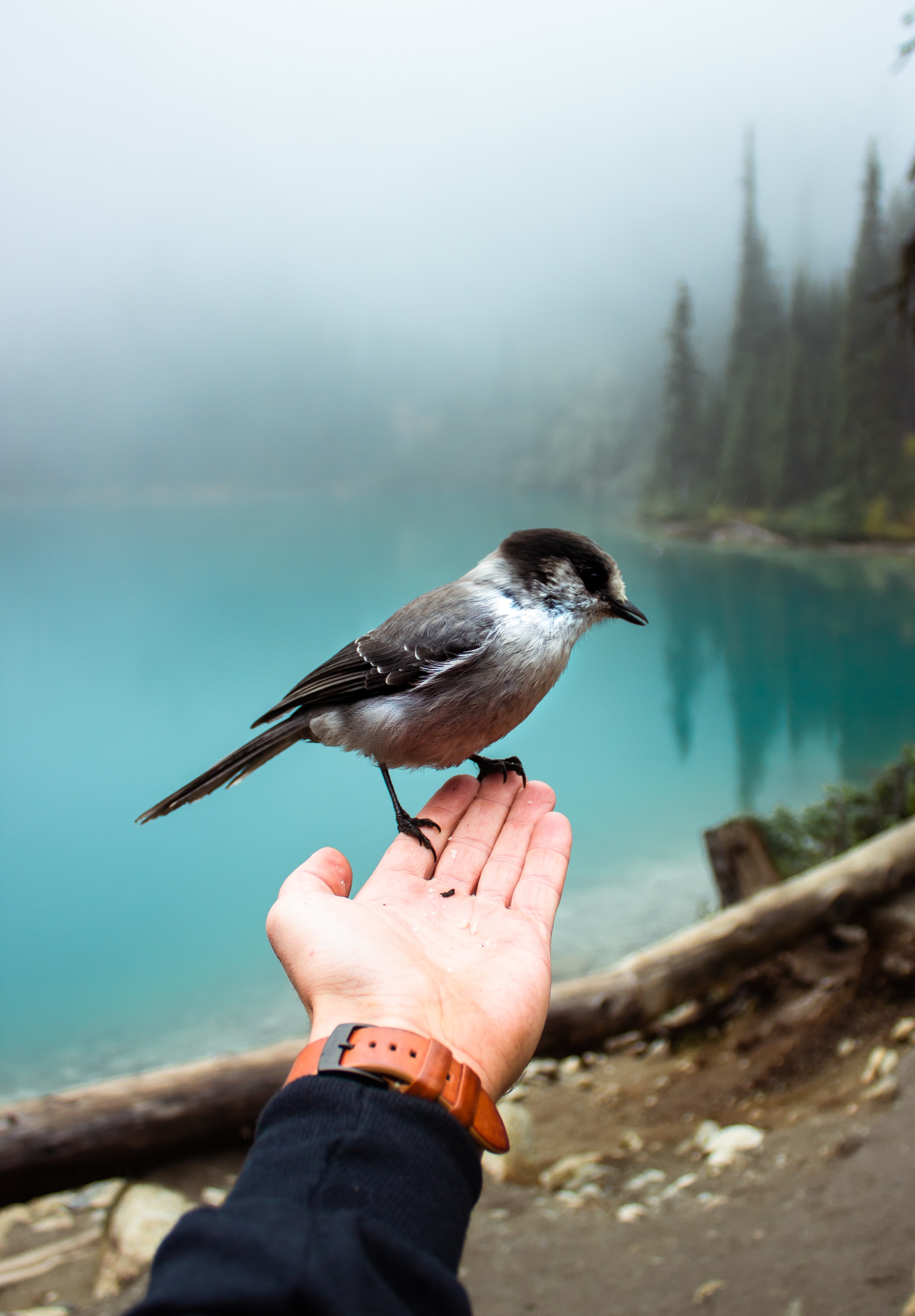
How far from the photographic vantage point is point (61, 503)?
15.6ft

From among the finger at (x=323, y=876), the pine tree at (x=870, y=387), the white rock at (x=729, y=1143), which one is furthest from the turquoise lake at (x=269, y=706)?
the finger at (x=323, y=876)

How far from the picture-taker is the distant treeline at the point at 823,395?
580 cm

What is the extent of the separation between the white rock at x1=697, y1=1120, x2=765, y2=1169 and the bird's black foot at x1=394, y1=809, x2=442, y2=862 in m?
1.97

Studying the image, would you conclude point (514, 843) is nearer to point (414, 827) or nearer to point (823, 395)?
point (414, 827)

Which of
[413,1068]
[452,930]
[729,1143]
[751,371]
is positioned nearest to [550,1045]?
[729,1143]

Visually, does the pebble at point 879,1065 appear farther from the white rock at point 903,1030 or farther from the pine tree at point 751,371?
the pine tree at point 751,371

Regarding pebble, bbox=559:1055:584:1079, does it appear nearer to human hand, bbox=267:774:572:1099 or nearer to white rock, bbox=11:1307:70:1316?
white rock, bbox=11:1307:70:1316

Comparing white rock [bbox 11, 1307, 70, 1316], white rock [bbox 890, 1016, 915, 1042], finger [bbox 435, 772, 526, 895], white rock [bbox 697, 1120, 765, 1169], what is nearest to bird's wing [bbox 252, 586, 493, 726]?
finger [bbox 435, 772, 526, 895]

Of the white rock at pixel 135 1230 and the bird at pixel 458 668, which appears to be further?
the white rock at pixel 135 1230

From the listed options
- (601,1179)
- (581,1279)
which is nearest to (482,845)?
(581,1279)

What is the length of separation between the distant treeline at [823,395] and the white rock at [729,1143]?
412cm

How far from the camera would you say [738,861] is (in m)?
4.23

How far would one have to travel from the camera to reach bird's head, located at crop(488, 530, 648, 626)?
153cm

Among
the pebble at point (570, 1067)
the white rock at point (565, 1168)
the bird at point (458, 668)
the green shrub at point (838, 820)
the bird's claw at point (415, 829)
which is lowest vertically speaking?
the pebble at point (570, 1067)
